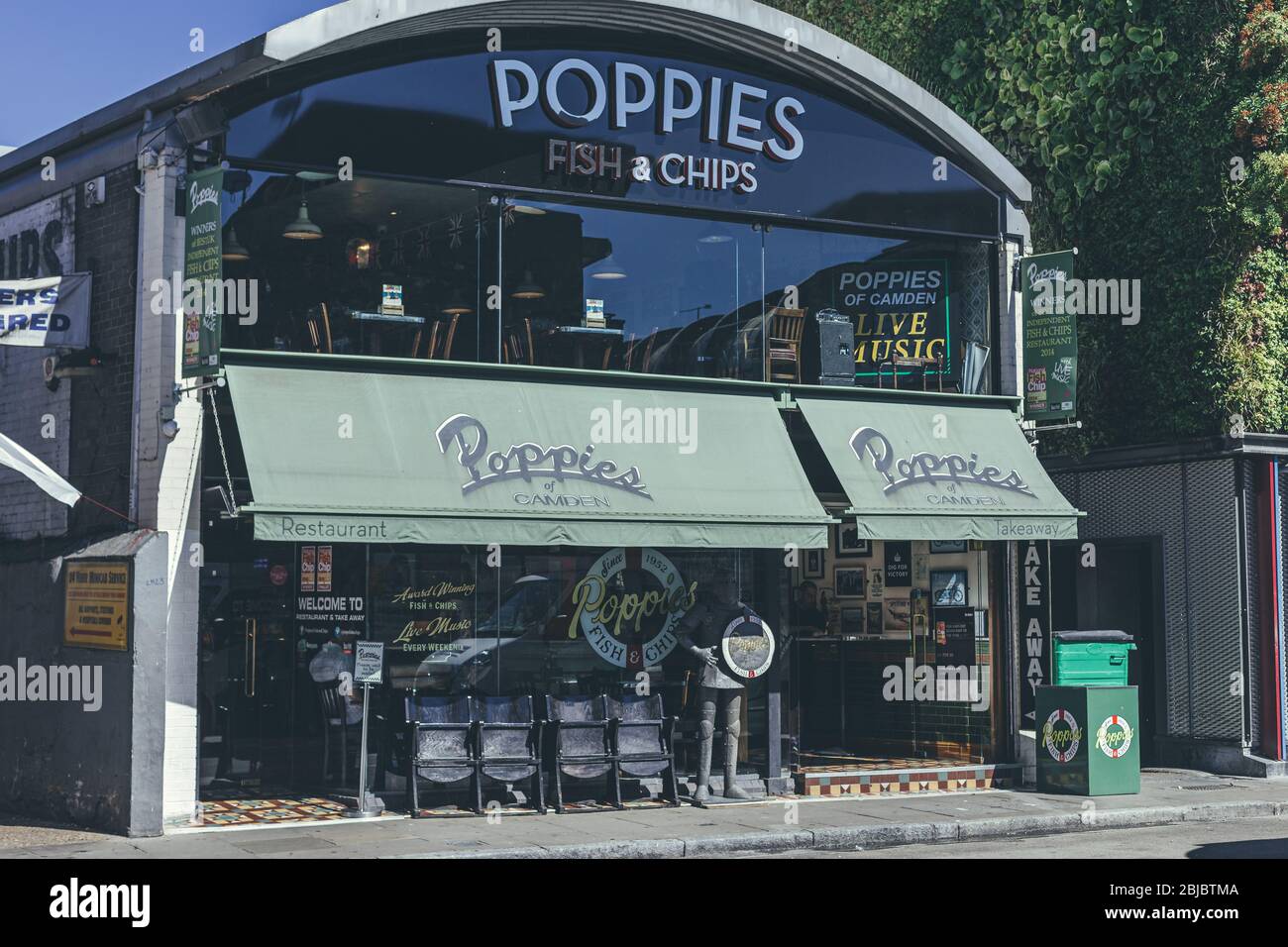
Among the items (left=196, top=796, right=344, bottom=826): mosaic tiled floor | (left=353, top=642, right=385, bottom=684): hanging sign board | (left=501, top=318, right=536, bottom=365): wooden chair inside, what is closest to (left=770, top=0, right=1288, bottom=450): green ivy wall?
(left=501, top=318, right=536, bottom=365): wooden chair inside

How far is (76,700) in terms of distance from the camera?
13.5 metres

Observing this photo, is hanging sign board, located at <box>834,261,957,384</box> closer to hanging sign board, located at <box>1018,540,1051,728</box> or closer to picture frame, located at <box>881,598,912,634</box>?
hanging sign board, located at <box>1018,540,1051,728</box>

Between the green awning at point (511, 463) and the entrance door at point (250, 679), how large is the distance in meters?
1.51

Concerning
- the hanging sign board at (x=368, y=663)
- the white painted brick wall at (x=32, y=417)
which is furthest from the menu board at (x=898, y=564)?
the white painted brick wall at (x=32, y=417)

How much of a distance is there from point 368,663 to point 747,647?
363 cm

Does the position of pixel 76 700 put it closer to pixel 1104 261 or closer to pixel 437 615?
pixel 437 615

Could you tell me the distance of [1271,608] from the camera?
59.0 ft

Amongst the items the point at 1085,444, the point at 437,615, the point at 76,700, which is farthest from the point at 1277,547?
the point at 76,700

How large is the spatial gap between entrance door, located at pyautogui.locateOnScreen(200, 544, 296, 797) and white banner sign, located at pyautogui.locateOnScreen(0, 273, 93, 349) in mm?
2413

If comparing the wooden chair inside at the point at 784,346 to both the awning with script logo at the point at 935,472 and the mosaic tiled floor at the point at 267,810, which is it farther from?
the mosaic tiled floor at the point at 267,810

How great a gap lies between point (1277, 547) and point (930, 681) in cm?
432

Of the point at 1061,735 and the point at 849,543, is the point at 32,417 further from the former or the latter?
the point at 1061,735

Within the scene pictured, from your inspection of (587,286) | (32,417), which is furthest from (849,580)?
(32,417)

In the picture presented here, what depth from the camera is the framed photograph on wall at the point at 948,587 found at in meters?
17.2
